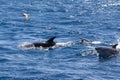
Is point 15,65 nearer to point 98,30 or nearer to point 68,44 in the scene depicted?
point 68,44

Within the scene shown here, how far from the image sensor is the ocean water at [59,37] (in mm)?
28750

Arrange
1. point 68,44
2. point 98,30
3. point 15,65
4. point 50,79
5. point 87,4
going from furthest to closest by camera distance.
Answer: point 87,4 < point 98,30 < point 68,44 < point 15,65 < point 50,79

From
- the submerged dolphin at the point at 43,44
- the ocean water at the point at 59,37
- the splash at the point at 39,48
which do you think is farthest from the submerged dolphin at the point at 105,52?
the submerged dolphin at the point at 43,44

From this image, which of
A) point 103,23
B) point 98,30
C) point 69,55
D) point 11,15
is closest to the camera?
point 69,55

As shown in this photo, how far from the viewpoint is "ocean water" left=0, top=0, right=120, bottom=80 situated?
28.8 m

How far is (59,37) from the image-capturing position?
41.2m

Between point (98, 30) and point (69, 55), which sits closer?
point (69, 55)

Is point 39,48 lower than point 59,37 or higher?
lower

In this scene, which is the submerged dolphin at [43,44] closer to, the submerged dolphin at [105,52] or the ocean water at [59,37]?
the ocean water at [59,37]

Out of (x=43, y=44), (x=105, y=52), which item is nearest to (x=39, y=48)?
(x=43, y=44)

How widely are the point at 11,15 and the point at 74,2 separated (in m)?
18.2

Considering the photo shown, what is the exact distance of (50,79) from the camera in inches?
1069

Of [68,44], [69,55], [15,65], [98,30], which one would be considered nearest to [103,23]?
[98,30]

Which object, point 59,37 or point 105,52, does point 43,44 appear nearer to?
point 59,37
